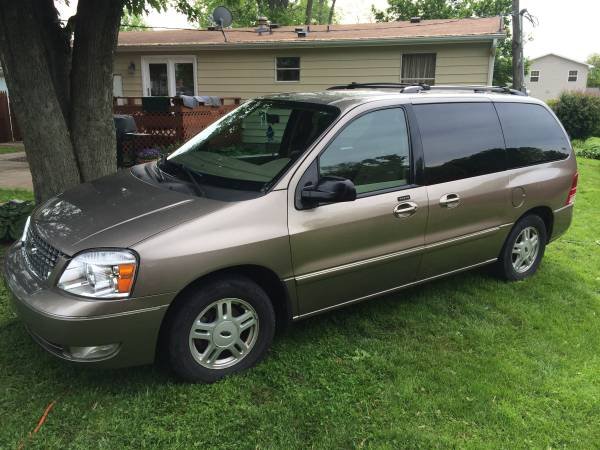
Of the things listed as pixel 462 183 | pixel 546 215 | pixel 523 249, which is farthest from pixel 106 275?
pixel 546 215

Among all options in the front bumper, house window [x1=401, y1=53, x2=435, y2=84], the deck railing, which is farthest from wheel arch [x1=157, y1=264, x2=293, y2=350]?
house window [x1=401, y1=53, x2=435, y2=84]

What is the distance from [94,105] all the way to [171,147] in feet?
22.3

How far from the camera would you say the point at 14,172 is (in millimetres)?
9711

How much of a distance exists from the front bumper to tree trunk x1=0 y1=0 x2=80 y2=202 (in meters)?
2.37

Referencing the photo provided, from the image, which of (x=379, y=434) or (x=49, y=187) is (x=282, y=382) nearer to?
(x=379, y=434)

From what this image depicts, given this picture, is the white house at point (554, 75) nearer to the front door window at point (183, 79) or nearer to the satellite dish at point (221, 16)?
the satellite dish at point (221, 16)

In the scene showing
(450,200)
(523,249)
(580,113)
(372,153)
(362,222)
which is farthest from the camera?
(580,113)

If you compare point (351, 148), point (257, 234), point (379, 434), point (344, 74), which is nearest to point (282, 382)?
point (379, 434)

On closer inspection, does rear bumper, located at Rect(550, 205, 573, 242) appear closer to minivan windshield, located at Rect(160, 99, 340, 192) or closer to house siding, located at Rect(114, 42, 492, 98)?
minivan windshield, located at Rect(160, 99, 340, 192)

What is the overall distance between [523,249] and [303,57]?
10.7 meters

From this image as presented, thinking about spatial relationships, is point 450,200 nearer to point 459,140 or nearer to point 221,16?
point 459,140

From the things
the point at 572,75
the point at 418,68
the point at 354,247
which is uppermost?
the point at 572,75

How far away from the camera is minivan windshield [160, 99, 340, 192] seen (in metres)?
3.32

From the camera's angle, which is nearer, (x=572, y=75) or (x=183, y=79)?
(x=183, y=79)
